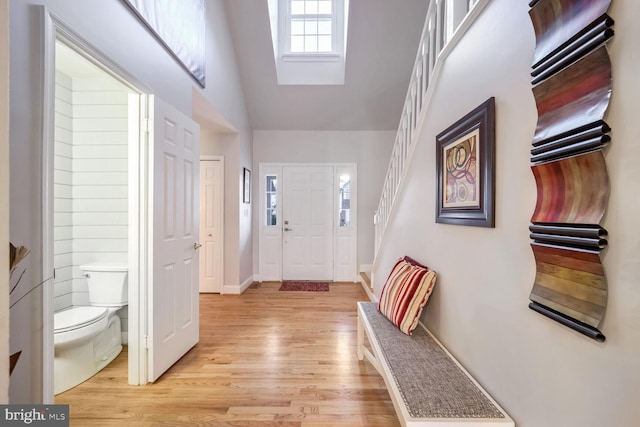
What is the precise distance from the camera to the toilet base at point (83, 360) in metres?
1.80

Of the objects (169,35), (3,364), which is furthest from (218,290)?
(3,364)

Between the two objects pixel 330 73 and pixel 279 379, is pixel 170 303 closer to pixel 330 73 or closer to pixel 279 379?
pixel 279 379

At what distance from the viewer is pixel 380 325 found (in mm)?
1801

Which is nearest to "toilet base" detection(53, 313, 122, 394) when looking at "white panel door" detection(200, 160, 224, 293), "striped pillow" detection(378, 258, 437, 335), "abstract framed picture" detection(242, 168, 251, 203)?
"white panel door" detection(200, 160, 224, 293)

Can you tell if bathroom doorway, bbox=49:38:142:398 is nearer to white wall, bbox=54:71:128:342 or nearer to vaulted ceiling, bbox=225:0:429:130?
white wall, bbox=54:71:128:342

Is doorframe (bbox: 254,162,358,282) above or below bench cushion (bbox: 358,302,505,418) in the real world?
above

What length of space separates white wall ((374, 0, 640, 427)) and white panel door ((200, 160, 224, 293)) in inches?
118

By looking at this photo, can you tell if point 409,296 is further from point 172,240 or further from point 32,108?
point 32,108

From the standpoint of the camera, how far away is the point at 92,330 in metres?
1.87

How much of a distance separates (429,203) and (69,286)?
3.01m

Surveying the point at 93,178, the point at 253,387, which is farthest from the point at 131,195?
the point at 253,387

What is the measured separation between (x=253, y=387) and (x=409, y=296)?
1.23 meters

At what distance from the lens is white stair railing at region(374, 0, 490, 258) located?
1.55m

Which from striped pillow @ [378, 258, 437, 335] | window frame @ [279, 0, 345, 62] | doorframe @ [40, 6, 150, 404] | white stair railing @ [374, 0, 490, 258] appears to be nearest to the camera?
doorframe @ [40, 6, 150, 404]
